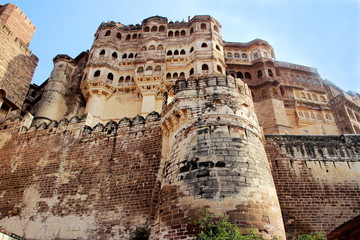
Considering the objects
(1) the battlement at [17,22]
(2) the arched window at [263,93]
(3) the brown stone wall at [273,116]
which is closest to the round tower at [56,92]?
(1) the battlement at [17,22]

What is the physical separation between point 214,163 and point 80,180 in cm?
572

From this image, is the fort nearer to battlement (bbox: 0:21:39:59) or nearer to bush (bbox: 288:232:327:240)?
bush (bbox: 288:232:327:240)

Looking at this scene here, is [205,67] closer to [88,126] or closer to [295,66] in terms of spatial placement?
[295,66]

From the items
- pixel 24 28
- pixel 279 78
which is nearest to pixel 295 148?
pixel 279 78

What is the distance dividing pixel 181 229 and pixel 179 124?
144 inches

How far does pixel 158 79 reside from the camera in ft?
76.2

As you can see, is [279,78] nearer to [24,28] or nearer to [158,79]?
[158,79]

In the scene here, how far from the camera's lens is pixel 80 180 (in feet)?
35.7

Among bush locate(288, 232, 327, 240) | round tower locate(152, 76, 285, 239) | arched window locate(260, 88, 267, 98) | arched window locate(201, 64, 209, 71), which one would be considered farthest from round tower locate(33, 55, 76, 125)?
bush locate(288, 232, 327, 240)

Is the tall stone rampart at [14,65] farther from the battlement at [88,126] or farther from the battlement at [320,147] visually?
the battlement at [320,147]

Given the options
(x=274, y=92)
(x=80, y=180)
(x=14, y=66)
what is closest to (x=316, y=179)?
(x=80, y=180)

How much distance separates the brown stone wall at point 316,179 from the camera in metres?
9.30

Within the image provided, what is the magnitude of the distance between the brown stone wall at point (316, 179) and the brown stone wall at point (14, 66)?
18.4 m

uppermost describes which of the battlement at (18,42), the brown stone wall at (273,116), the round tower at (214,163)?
the battlement at (18,42)
